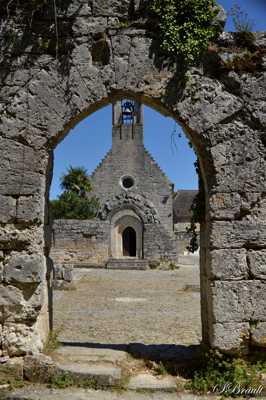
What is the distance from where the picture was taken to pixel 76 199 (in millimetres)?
26922

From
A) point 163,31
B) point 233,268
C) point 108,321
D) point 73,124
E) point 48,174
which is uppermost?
point 163,31

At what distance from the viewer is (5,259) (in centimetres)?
454

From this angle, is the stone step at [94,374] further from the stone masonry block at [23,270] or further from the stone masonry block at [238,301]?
the stone masonry block at [238,301]

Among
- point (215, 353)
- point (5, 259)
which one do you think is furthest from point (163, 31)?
point (215, 353)

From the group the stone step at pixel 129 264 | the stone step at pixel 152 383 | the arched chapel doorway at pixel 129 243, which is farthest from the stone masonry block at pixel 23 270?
the arched chapel doorway at pixel 129 243

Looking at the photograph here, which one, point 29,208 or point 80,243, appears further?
point 80,243

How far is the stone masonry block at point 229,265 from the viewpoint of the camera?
443cm

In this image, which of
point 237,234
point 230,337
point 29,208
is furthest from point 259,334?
point 29,208

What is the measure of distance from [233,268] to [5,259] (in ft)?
8.59

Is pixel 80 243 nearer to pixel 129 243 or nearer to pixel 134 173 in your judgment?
pixel 129 243

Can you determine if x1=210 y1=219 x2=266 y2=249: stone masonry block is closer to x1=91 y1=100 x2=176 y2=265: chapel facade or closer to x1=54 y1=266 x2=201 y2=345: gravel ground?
x1=54 y1=266 x2=201 y2=345: gravel ground

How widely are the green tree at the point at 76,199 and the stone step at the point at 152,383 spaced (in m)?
21.2

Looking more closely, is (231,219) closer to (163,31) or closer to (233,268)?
(233,268)

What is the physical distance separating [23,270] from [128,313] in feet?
15.7
